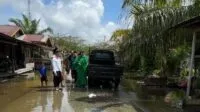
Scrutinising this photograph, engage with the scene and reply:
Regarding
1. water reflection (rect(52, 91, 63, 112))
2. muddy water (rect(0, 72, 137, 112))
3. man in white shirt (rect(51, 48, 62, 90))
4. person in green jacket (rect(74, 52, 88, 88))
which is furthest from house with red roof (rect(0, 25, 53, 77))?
water reflection (rect(52, 91, 63, 112))

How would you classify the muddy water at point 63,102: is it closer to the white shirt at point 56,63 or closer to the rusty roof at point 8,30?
the white shirt at point 56,63

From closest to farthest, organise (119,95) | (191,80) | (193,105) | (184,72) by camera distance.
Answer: (193,105), (191,80), (119,95), (184,72)

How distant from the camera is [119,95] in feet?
58.5

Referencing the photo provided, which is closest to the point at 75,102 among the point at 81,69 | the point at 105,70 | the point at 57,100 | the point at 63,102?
the point at 63,102

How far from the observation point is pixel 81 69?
20422 millimetres

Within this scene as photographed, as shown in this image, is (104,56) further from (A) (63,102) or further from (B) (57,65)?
(A) (63,102)

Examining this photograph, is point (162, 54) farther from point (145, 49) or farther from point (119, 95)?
point (119, 95)

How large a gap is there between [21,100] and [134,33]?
6.83m

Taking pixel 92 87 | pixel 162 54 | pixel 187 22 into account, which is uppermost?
pixel 187 22

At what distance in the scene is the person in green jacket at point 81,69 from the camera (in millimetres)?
20422

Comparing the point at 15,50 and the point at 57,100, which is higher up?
the point at 15,50

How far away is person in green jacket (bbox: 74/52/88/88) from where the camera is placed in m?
20.4

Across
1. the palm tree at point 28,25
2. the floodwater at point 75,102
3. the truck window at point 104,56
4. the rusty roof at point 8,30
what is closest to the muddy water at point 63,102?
the floodwater at point 75,102

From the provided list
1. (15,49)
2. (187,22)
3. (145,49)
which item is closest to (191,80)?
(187,22)
